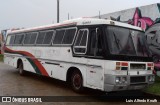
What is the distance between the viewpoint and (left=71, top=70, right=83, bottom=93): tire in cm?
971

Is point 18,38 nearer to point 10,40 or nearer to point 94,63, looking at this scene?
point 10,40

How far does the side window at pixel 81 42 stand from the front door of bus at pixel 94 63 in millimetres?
317

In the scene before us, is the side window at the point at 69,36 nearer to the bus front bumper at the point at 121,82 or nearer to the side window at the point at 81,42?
the side window at the point at 81,42

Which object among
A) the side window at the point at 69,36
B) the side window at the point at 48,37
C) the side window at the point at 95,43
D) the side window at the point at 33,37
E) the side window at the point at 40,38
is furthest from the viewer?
the side window at the point at 33,37

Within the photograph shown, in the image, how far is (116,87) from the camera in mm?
8172

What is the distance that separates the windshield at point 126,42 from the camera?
8.53 m

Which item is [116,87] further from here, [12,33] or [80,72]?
[12,33]

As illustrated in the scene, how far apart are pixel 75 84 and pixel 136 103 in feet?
8.34

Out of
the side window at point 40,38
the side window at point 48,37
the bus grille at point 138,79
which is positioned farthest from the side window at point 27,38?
the bus grille at point 138,79

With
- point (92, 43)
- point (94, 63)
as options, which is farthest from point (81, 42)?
point (94, 63)

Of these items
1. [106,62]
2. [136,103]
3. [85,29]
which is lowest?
[136,103]

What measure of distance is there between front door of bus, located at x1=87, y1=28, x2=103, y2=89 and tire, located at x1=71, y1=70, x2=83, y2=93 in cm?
65

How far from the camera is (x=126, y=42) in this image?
349 inches

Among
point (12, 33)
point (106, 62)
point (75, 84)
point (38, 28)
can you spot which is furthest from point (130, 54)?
point (12, 33)
